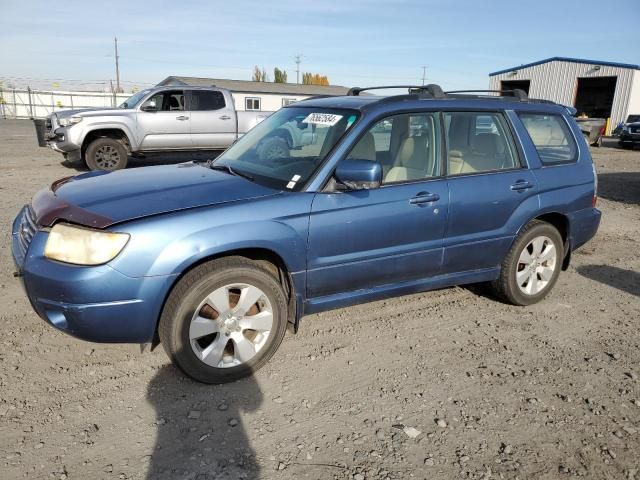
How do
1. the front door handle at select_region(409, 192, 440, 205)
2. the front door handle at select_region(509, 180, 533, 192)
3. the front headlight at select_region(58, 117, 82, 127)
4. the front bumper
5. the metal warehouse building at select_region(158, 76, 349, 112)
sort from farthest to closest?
1. the metal warehouse building at select_region(158, 76, 349, 112)
2. the front headlight at select_region(58, 117, 82, 127)
3. the front door handle at select_region(509, 180, 533, 192)
4. the front door handle at select_region(409, 192, 440, 205)
5. the front bumper

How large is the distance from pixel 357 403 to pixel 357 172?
140 cm

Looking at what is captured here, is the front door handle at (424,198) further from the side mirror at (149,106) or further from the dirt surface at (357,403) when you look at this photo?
the side mirror at (149,106)

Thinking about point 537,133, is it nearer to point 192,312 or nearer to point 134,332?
point 192,312

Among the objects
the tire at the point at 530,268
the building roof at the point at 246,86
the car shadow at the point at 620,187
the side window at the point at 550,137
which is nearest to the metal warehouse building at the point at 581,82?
the building roof at the point at 246,86

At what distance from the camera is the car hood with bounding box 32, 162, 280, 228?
9.55 feet

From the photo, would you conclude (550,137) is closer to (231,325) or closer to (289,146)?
(289,146)

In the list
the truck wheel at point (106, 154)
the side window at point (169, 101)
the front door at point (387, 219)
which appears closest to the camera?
the front door at point (387, 219)

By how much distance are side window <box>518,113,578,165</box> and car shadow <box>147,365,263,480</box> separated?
310 cm

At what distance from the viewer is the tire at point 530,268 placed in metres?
4.27

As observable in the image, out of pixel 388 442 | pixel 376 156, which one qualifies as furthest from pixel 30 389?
pixel 376 156

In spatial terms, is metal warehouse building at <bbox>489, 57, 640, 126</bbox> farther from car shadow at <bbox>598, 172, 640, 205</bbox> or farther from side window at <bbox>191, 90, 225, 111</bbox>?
side window at <bbox>191, 90, 225, 111</bbox>

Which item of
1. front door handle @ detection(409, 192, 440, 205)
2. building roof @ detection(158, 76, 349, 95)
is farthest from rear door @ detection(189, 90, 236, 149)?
building roof @ detection(158, 76, 349, 95)

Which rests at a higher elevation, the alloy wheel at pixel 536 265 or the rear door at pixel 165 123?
the rear door at pixel 165 123

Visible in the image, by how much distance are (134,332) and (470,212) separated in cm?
251
